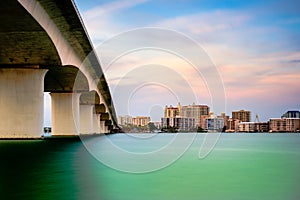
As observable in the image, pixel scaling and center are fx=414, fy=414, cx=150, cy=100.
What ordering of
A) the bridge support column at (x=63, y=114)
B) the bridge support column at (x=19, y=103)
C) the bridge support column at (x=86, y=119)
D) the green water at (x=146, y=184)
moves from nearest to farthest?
the green water at (x=146, y=184), the bridge support column at (x=19, y=103), the bridge support column at (x=63, y=114), the bridge support column at (x=86, y=119)

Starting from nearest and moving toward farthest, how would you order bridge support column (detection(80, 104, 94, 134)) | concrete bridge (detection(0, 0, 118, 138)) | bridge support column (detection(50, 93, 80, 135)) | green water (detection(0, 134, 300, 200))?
1. green water (detection(0, 134, 300, 200))
2. concrete bridge (detection(0, 0, 118, 138))
3. bridge support column (detection(50, 93, 80, 135))
4. bridge support column (detection(80, 104, 94, 134))

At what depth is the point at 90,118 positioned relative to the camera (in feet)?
287

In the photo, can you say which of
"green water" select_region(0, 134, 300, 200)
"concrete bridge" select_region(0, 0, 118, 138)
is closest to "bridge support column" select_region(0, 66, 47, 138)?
"concrete bridge" select_region(0, 0, 118, 138)

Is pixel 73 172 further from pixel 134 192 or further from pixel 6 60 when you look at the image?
pixel 6 60

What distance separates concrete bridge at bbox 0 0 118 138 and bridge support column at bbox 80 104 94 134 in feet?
67.7

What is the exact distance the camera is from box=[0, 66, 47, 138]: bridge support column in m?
41.2

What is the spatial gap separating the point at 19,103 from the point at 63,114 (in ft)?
73.6

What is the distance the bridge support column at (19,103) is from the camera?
1623 inches

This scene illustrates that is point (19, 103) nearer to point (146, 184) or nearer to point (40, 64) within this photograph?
point (40, 64)

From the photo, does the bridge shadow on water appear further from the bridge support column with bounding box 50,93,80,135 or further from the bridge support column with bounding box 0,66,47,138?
the bridge support column with bounding box 50,93,80,135

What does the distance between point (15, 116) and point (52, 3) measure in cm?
1724

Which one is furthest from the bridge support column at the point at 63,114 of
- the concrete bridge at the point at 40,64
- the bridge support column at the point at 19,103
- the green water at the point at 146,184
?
the green water at the point at 146,184

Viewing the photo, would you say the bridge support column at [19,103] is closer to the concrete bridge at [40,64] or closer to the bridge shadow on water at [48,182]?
the concrete bridge at [40,64]

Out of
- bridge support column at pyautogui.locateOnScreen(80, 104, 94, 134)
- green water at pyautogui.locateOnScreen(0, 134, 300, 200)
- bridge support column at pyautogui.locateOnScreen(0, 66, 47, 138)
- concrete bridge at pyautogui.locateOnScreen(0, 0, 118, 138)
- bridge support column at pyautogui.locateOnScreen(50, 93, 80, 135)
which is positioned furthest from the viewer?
bridge support column at pyautogui.locateOnScreen(80, 104, 94, 134)
